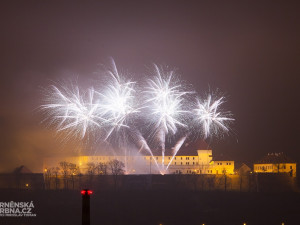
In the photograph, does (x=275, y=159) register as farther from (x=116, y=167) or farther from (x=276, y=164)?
(x=116, y=167)

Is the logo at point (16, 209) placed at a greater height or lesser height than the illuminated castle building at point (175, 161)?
lesser

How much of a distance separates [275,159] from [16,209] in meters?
39.0

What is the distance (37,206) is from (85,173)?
43.7 ft

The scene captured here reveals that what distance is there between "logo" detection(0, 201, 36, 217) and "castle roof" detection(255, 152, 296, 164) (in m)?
35.9

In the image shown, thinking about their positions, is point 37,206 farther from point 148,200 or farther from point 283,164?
point 283,164

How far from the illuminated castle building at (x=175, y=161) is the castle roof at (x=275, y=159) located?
4.75 m

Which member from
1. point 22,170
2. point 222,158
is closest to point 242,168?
point 222,158

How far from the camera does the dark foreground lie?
221 feet

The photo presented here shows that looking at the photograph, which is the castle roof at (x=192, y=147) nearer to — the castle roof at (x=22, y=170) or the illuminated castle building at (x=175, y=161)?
the illuminated castle building at (x=175, y=161)

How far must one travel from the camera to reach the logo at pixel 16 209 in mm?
67000

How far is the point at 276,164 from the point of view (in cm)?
8850

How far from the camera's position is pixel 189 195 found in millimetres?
76812

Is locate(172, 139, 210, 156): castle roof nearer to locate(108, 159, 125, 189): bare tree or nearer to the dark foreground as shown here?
locate(108, 159, 125, 189): bare tree

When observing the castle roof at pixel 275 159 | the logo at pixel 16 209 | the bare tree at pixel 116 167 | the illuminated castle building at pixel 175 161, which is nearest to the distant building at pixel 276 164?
the castle roof at pixel 275 159
